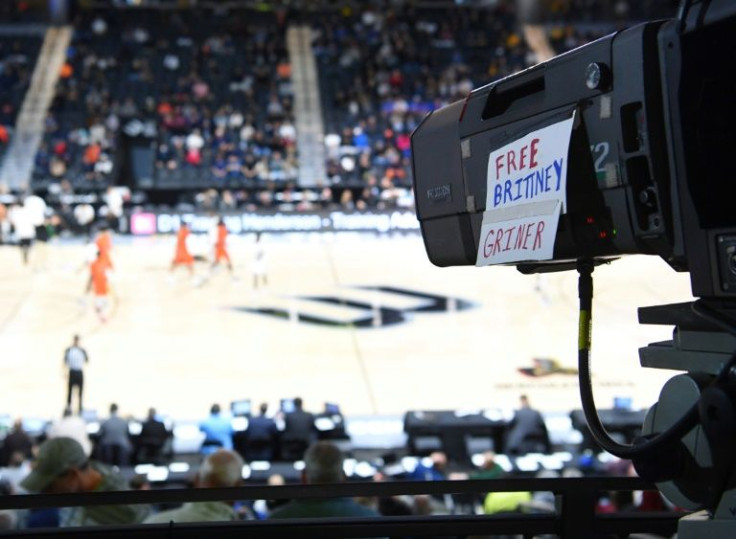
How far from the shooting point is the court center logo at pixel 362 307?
16422 millimetres

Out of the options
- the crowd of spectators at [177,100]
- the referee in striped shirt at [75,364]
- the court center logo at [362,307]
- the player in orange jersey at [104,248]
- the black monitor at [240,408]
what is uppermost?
the crowd of spectators at [177,100]

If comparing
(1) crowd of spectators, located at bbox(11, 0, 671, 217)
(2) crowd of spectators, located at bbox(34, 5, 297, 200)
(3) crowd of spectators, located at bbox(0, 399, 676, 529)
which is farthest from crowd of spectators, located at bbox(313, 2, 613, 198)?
(3) crowd of spectators, located at bbox(0, 399, 676, 529)

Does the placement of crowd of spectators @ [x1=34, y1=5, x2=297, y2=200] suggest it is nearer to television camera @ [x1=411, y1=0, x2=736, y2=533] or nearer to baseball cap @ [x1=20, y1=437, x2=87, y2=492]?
baseball cap @ [x1=20, y1=437, x2=87, y2=492]

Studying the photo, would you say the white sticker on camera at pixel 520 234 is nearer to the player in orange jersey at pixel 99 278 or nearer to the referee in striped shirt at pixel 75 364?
the referee in striped shirt at pixel 75 364

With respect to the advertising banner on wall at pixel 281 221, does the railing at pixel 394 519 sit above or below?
below

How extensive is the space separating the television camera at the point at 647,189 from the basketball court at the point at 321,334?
10.7m

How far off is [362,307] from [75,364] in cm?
595

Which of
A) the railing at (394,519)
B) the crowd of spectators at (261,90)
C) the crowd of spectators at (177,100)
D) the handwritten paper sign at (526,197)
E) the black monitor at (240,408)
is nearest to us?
the handwritten paper sign at (526,197)

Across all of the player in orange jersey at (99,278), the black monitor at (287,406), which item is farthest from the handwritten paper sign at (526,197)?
the player in orange jersey at (99,278)

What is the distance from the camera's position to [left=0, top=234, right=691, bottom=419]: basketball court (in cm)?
1334

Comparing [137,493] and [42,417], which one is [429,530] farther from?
[42,417]

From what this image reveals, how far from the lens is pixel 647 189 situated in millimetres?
1713

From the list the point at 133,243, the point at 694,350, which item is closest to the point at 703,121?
the point at 694,350

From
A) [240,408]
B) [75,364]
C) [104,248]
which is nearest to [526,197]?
[240,408]
